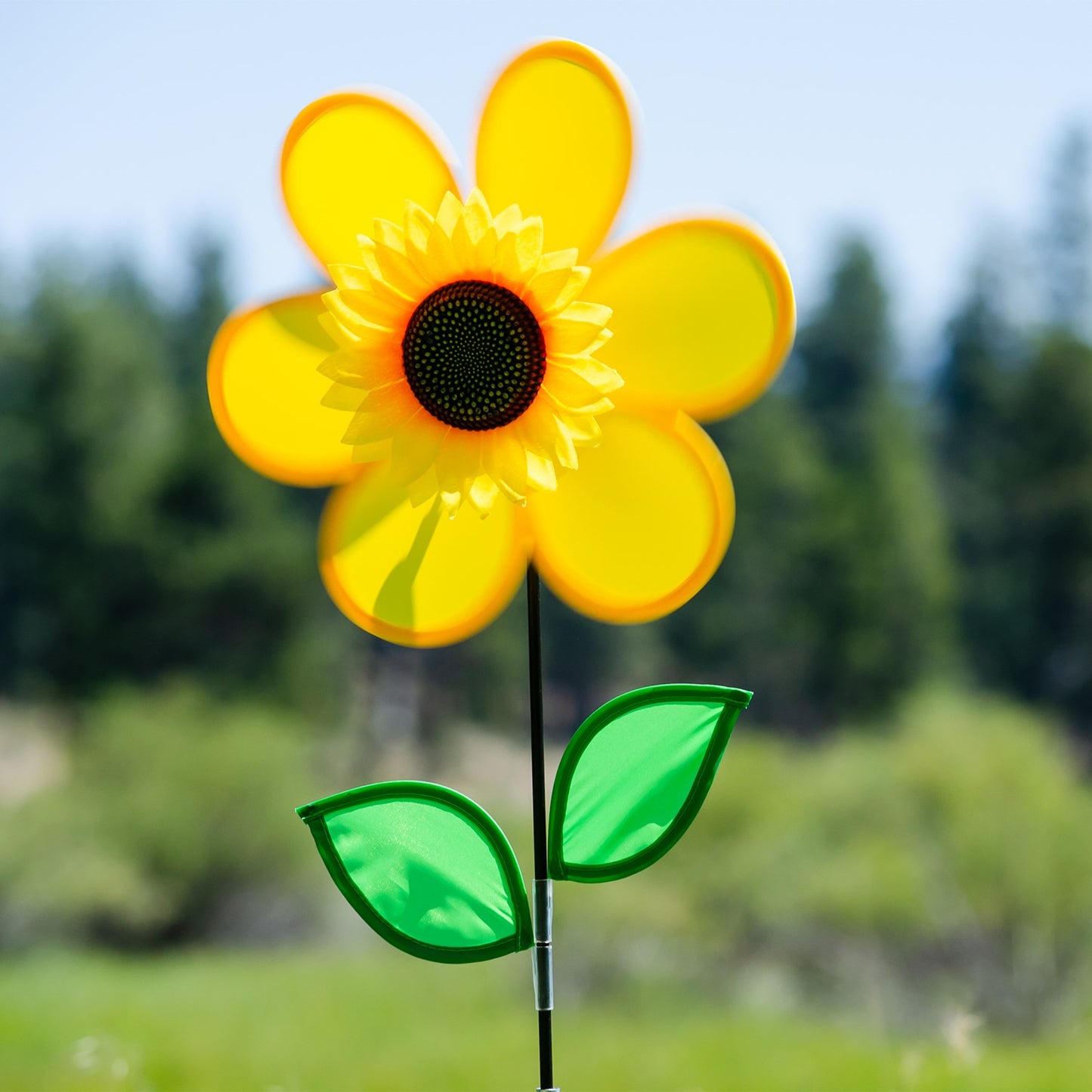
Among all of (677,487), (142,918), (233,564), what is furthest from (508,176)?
(233,564)

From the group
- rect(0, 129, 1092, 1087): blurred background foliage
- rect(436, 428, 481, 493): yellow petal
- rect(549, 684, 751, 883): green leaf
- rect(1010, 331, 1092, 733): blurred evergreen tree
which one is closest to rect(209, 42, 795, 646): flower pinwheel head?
rect(436, 428, 481, 493): yellow petal

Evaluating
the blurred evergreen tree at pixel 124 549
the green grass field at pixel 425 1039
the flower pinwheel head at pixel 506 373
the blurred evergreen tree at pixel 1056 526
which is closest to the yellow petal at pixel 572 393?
the flower pinwheel head at pixel 506 373

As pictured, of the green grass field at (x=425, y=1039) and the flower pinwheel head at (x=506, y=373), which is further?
the green grass field at (x=425, y=1039)

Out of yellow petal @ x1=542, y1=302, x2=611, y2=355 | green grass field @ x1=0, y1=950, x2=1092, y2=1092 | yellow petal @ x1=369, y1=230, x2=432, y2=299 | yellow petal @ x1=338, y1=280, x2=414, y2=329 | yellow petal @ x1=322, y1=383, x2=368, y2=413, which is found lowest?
green grass field @ x1=0, y1=950, x2=1092, y2=1092

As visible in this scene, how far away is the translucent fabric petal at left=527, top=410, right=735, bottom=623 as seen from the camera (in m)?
1.02

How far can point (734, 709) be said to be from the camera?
3.46 feet

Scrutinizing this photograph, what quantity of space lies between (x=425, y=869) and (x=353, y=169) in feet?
2.18

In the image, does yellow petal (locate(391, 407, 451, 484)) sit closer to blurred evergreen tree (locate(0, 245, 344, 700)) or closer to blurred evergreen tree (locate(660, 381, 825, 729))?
blurred evergreen tree (locate(0, 245, 344, 700))

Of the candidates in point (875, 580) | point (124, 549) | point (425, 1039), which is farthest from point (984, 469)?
point (425, 1039)

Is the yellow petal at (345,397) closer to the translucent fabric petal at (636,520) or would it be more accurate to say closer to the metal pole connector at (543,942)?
the translucent fabric petal at (636,520)

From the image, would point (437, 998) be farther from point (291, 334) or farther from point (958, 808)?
point (291, 334)

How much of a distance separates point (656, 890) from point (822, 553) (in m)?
5.58

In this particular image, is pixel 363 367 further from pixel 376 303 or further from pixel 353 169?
pixel 353 169

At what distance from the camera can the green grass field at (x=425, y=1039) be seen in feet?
14.9
